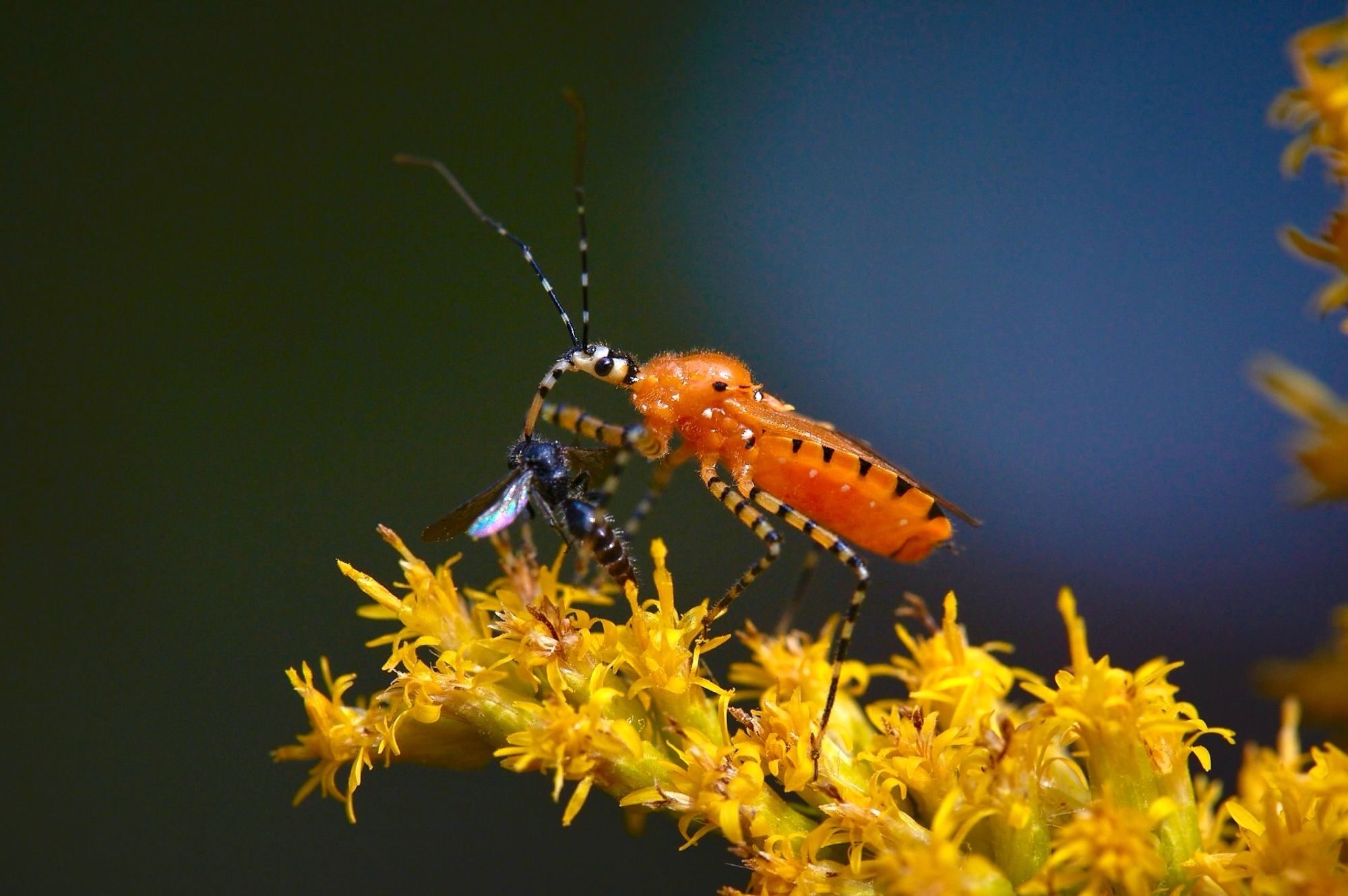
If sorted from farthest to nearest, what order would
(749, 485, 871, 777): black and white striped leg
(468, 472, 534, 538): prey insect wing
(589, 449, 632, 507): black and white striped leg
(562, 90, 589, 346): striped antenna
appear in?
(562, 90, 589, 346): striped antenna → (589, 449, 632, 507): black and white striped leg → (749, 485, 871, 777): black and white striped leg → (468, 472, 534, 538): prey insect wing

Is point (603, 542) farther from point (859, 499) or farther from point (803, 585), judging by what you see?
point (803, 585)

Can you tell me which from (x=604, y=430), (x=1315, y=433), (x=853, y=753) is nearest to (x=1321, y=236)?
(x=1315, y=433)

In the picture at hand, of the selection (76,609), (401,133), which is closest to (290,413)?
(76,609)

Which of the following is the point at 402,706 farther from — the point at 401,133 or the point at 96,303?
the point at 401,133

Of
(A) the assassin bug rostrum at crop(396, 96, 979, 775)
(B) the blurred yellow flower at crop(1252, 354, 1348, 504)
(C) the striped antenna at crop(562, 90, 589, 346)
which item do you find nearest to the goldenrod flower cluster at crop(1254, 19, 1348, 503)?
(B) the blurred yellow flower at crop(1252, 354, 1348, 504)

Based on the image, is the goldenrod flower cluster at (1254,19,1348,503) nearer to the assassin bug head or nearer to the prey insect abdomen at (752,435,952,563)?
the prey insect abdomen at (752,435,952,563)

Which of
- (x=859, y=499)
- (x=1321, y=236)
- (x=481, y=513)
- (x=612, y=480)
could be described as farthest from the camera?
(x=859, y=499)
